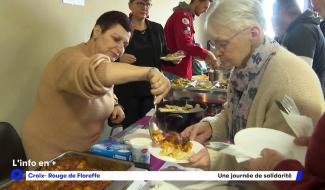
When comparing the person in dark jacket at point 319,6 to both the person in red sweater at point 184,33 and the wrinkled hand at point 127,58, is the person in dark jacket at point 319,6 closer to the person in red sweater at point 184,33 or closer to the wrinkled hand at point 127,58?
the person in red sweater at point 184,33

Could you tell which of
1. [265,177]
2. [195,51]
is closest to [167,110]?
[265,177]

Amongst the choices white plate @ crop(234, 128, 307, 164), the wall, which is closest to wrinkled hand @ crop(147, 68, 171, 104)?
white plate @ crop(234, 128, 307, 164)

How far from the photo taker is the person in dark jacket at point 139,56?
7.02ft

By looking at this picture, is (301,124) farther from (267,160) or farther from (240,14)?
(240,14)

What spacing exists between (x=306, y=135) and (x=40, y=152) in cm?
103

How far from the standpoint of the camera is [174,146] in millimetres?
944

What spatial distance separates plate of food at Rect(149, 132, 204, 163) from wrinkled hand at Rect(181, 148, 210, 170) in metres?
0.02

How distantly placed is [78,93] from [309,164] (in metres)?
0.79

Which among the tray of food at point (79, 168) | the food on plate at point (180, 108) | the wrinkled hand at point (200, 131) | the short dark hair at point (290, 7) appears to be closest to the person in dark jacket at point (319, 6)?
the short dark hair at point (290, 7)

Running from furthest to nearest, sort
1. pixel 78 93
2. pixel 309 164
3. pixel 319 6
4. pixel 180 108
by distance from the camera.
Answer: pixel 319 6
pixel 180 108
pixel 78 93
pixel 309 164

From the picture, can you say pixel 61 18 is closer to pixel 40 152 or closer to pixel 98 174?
pixel 40 152

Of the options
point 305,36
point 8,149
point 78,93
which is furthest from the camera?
point 305,36

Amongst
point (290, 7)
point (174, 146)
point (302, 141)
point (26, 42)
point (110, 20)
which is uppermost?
point (290, 7)

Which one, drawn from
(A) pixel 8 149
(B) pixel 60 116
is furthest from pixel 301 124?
(A) pixel 8 149
